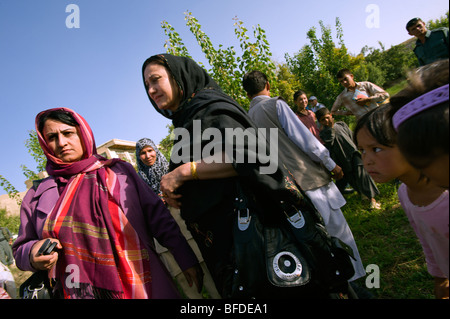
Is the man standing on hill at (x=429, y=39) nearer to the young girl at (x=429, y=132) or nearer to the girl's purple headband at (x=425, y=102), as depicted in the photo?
the young girl at (x=429, y=132)

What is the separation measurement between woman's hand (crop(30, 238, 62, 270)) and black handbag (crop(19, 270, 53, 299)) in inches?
3.1

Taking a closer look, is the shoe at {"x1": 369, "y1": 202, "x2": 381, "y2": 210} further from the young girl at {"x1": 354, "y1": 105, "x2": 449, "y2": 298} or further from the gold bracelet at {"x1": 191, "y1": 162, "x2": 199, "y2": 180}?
the gold bracelet at {"x1": 191, "y1": 162, "x2": 199, "y2": 180}

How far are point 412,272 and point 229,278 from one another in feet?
6.87

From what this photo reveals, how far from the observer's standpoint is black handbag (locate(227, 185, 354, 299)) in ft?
3.61

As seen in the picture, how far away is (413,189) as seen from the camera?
48.4 inches

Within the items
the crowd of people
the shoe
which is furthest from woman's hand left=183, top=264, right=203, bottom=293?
the shoe

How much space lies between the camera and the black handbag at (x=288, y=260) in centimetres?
110

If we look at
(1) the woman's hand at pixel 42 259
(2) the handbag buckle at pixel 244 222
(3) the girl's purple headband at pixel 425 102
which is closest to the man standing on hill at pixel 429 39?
(3) the girl's purple headband at pixel 425 102

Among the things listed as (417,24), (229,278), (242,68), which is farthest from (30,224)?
(417,24)

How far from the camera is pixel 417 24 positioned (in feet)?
14.1

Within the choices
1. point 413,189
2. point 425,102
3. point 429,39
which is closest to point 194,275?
point 413,189

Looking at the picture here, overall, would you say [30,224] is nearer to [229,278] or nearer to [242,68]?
[229,278]

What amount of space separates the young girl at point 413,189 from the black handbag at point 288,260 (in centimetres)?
38

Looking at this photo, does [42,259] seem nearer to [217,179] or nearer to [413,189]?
[217,179]
